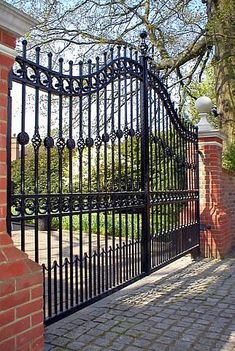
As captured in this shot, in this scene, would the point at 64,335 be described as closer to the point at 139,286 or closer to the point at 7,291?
the point at 7,291

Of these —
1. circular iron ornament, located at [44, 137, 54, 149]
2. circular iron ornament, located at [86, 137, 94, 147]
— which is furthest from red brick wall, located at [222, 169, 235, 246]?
circular iron ornament, located at [44, 137, 54, 149]

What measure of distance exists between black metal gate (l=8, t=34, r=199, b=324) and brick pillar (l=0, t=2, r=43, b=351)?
312 millimetres

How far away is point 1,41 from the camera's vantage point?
7.43ft

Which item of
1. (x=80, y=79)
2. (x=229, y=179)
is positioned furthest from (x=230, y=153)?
(x=80, y=79)

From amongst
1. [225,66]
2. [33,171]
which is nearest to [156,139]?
[33,171]

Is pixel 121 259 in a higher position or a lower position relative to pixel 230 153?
lower

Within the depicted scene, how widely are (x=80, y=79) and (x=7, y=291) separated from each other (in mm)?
2011

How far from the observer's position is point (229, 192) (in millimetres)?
7246

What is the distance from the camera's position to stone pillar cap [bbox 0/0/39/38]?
2176 mm

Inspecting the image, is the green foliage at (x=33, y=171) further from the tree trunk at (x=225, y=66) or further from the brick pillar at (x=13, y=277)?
the tree trunk at (x=225, y=66)

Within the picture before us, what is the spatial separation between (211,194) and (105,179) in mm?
3175

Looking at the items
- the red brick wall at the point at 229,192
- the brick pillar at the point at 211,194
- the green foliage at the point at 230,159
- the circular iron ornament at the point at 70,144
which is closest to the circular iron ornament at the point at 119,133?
the circular iron ornament at the point at 70,144

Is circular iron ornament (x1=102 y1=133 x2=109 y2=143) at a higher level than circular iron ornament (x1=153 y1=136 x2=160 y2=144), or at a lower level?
lower

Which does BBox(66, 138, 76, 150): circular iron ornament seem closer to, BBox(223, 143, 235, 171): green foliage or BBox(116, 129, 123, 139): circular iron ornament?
BBox(116, 129, 123, 139): circular iron ornament
